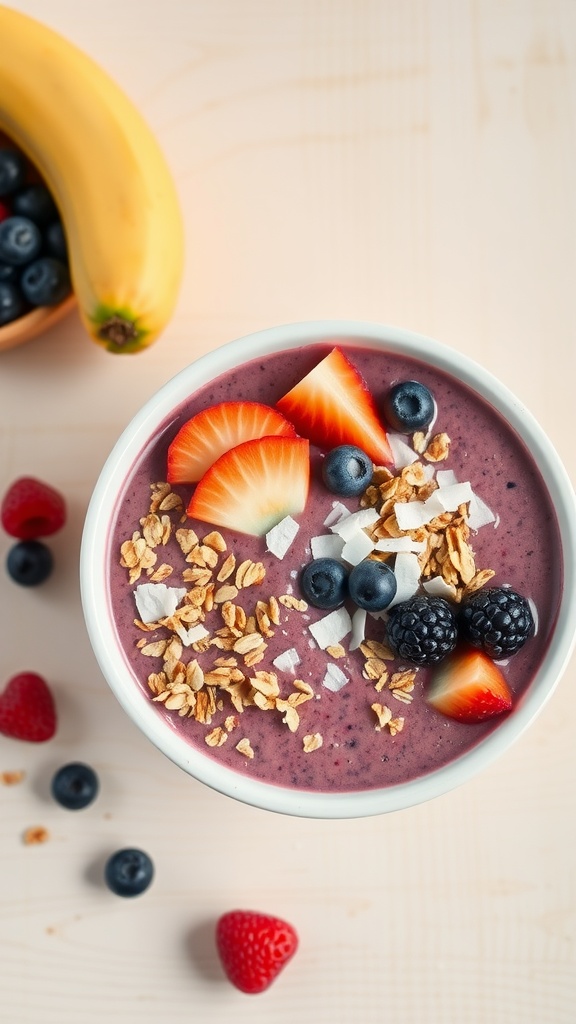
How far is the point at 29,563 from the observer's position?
172 cm

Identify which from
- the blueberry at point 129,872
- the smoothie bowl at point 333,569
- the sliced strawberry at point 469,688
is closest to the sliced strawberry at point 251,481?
the smoothie bowl at point 333,569

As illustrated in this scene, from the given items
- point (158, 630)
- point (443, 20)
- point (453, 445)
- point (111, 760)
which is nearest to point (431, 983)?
point (111, 760)

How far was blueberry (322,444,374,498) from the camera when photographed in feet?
4.56

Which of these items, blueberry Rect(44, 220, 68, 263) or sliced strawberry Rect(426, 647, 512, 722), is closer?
sliced strawberry Rect(426, 647, 512, 722)

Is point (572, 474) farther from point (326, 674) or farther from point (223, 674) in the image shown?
point (223, 674)

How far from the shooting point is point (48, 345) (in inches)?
69.8

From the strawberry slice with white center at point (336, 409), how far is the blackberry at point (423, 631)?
23 cm

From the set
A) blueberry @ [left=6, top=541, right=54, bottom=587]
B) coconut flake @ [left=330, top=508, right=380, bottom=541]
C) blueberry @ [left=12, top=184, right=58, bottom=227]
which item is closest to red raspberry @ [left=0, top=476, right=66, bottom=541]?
blueberry @ [left=6, top=541, right=54, bottom=587]

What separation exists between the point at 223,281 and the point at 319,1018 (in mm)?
1345

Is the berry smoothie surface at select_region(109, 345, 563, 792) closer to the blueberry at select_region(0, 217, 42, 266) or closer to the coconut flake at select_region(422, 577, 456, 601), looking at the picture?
the coconut flake at select_region(422, 577, 456, 601)

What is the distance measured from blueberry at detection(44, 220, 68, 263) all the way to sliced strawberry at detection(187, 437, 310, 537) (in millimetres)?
554

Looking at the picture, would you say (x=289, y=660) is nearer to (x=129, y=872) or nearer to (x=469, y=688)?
(x=469, y=688)

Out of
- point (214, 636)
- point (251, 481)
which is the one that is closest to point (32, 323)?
point (251, 481)

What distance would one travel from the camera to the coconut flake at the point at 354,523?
1.40 m
